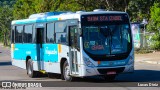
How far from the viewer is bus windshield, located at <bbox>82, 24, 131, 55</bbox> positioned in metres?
16.8

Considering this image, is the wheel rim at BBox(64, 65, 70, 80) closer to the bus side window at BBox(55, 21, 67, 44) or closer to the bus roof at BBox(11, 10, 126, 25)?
the bus side window at BBox(55, 21, 67, 44)

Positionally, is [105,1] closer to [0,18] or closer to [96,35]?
[96,35]

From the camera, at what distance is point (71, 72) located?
57.2 ft

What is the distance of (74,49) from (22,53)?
6.40 metres

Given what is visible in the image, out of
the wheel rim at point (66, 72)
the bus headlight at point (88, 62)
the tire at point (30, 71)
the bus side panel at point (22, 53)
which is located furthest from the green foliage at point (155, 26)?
the bus headlight at point (88, 62)

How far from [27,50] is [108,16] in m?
6.26

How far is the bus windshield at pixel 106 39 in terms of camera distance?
661 inches

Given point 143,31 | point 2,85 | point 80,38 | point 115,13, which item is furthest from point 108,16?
point 143,31

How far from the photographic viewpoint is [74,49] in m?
17.1

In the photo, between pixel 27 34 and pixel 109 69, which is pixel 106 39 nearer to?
pixel 109 69

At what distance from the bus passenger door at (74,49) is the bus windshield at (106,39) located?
370mm

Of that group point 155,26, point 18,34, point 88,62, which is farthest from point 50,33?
point 155,26

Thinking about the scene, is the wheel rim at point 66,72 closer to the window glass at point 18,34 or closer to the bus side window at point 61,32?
the bus side window at point 61,32

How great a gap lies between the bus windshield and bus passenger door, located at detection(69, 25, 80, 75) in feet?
1.22
